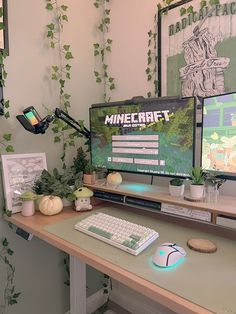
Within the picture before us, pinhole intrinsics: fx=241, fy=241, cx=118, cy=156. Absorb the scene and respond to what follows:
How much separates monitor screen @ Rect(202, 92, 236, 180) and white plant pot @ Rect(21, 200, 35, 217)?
86cm

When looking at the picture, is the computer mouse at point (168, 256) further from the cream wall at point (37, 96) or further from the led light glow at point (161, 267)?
the cream wall at point (37, 96)

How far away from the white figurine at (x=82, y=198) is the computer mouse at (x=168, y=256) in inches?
23.0

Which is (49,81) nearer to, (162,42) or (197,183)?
(162,42)

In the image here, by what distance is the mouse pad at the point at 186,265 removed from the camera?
0.62 metres

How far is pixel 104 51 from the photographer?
1.80 metres

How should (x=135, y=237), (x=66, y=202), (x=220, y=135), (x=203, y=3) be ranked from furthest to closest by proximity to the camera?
(x=66, y=202), (x=203, y=3), (x=220, y=135), (x=135, y=237)

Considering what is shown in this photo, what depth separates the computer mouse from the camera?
0.75 meters

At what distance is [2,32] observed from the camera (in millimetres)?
1248

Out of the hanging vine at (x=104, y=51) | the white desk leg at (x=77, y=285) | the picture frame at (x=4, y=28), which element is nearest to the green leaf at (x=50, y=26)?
the picture frame at (x=4, y=28)

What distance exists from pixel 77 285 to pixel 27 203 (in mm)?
541

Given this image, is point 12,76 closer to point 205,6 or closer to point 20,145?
point 20,145

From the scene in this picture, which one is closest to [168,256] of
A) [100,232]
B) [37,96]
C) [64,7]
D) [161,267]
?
[161,267]

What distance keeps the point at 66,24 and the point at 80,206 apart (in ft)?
3.78

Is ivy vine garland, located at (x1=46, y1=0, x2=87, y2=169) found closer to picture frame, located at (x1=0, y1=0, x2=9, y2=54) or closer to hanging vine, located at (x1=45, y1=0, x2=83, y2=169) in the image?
hanging vine, located at (x1=45, y1=0, x2=83, y2=169)
